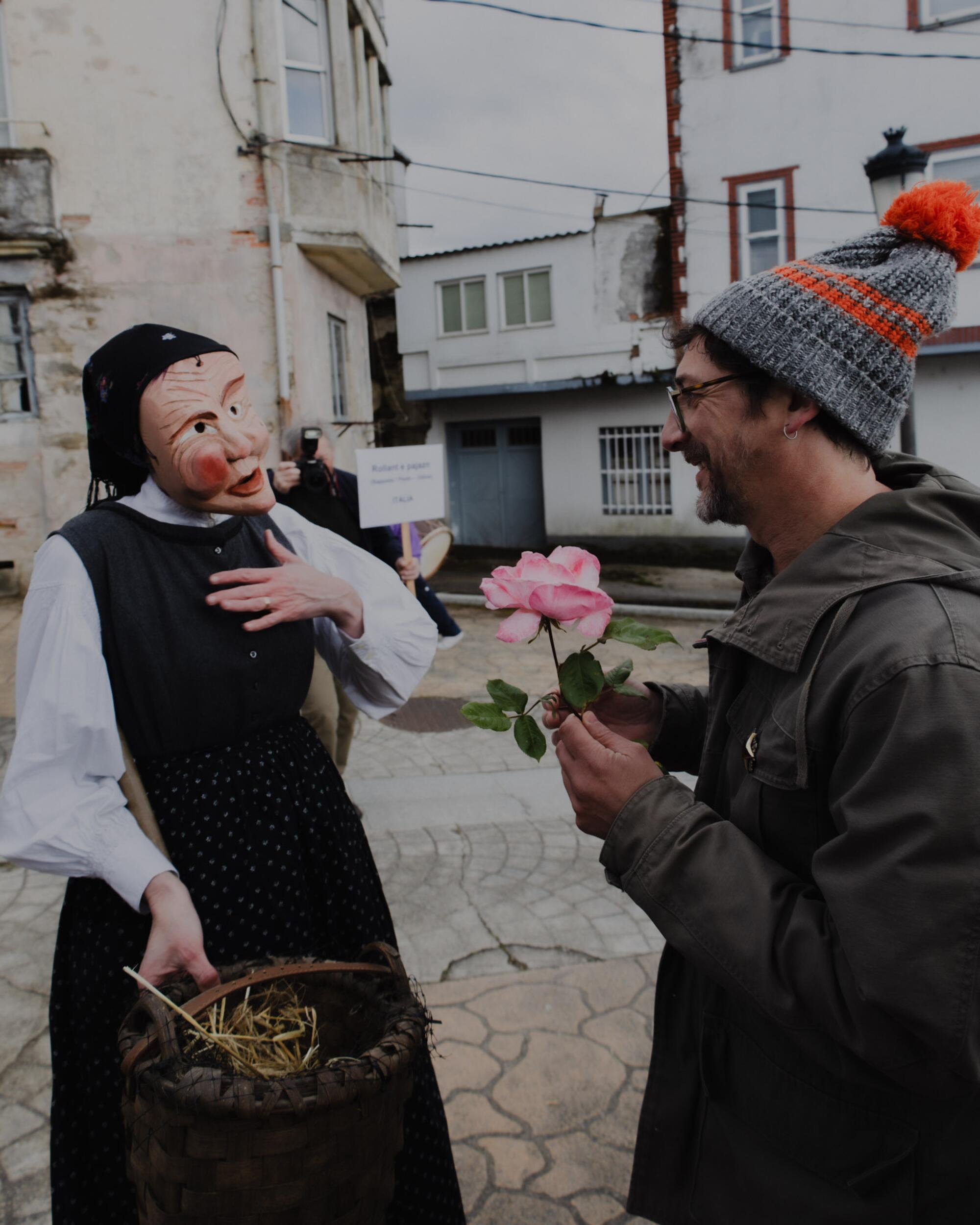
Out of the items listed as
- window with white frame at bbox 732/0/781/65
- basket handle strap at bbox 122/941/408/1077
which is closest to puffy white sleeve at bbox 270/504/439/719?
basket handle strap at bbox 122/941/408/1077

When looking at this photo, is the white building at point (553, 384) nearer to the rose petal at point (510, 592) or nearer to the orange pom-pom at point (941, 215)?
the orange pom-pom at point (941, 215)

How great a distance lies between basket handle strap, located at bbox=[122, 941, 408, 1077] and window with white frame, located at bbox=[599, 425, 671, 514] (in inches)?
637

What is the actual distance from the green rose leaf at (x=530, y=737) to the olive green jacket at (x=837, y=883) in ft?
0.58

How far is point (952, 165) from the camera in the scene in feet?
44.8

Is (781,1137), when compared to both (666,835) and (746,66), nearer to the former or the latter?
(666,835)

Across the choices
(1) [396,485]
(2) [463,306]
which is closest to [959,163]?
(2) [463,306]

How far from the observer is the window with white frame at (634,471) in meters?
17.4

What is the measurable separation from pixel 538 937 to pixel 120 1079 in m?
2.24

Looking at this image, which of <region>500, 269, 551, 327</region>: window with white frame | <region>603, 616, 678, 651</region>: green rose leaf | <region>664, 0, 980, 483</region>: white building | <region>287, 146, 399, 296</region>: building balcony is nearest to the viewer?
<region>603, 616, 678, 651</region>: green rose leaf

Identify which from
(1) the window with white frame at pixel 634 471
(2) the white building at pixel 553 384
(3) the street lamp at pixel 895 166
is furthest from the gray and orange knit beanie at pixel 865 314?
(1) the window with white frame at pixel 634 471

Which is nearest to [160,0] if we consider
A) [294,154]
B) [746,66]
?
[294,154]

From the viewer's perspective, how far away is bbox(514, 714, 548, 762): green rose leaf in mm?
1459

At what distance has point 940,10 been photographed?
535 inches

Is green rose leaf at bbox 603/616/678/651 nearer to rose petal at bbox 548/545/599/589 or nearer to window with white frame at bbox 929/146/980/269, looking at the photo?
→ rose petal at bbox 548/545/599/589
